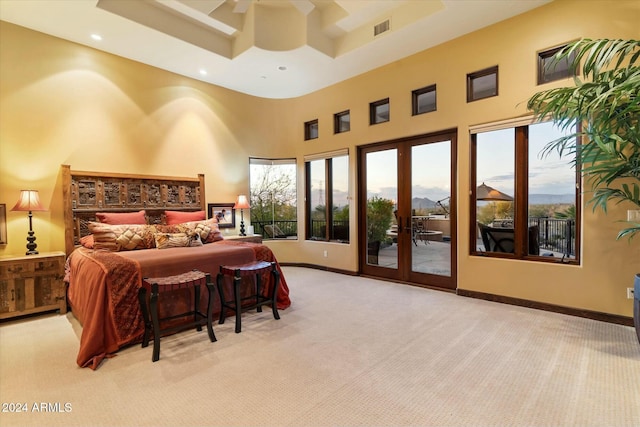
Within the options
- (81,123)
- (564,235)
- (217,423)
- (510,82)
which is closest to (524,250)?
(564,235)

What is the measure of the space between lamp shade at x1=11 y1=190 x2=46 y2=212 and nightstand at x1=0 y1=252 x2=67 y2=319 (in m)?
0.56

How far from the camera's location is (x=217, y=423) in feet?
5.98

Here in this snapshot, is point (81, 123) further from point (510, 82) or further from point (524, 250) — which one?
point (524, 250)

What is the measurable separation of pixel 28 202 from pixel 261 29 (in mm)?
3752

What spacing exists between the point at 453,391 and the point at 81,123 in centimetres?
546

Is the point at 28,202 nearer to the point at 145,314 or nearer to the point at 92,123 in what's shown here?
the point at 92,123

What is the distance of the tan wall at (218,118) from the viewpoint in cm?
342

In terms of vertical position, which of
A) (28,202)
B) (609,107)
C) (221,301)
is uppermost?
(609,107)

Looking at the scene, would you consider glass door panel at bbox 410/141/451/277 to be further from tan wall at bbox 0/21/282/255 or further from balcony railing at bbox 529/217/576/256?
tan wall at bbox 0/21/282/255

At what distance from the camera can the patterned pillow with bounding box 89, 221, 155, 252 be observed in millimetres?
3637

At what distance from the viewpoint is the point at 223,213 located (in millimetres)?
5871

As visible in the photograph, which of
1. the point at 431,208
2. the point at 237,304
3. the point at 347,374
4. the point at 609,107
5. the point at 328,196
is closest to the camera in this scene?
the point at 347,374

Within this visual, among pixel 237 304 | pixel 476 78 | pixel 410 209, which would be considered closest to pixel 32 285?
pixel 237 304

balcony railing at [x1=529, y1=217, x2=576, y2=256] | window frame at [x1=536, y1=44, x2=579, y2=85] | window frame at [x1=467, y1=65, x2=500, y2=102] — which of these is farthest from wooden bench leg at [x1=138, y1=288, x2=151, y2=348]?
window frame at [x1=536, y1=44, x2=579, y2=85]
